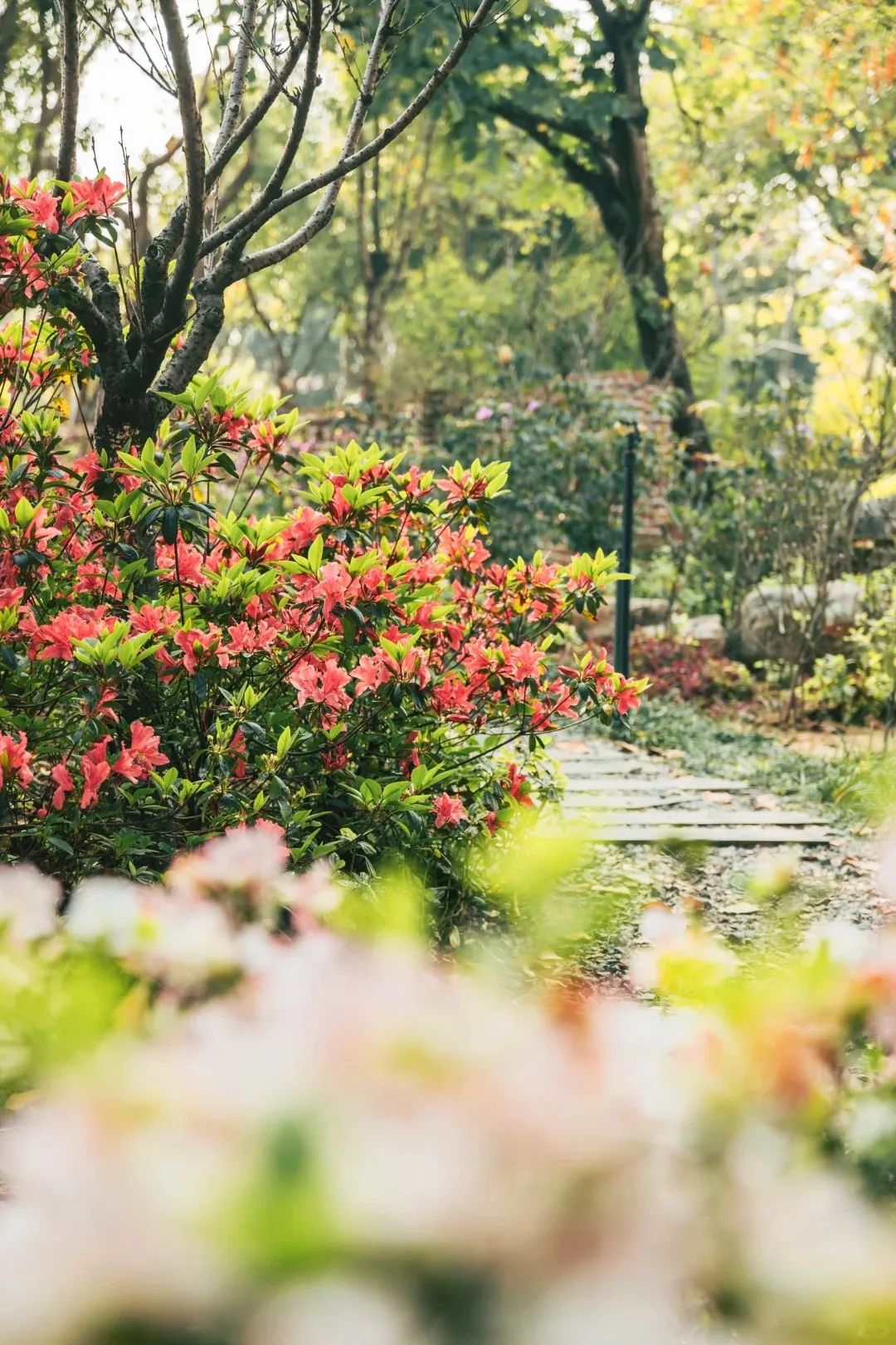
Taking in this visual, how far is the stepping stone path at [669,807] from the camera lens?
14.8ft

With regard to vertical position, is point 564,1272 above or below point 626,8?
below

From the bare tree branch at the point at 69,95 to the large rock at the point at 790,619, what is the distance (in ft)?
18.2

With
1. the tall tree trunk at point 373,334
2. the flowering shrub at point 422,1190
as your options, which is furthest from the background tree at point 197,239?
the tall tree trunk at point 373,334

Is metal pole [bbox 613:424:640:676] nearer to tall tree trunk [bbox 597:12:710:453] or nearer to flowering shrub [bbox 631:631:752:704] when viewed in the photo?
flowering shrub [bbox 631:631:752:704]

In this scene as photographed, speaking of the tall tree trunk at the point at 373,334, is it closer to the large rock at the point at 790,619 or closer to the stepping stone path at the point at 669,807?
the large rock at the point at 790,619

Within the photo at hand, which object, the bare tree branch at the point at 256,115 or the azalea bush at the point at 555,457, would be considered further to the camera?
the azalea bush at the point at 555,457

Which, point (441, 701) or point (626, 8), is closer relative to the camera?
point (441, 701)

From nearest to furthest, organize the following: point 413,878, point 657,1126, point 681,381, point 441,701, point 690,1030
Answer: point 657,1126 → point 690,1030 → point 413,878 → point 441,701 → point 681,381

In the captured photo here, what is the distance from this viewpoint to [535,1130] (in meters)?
0.57

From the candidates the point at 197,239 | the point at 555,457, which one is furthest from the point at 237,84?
the point at 555,457

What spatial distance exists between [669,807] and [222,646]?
114 inches

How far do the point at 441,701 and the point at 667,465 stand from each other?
8285 millimetres

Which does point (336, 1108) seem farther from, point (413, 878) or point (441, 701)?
point (441, 701)

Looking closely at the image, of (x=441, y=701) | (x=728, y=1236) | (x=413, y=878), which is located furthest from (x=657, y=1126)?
(x=441, y=701)
